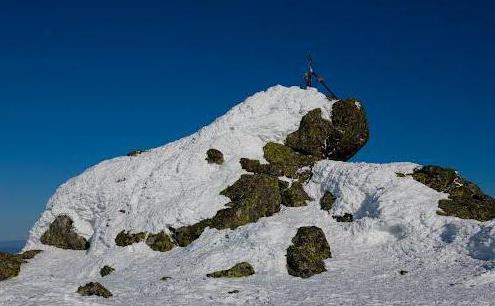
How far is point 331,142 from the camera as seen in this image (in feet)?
168

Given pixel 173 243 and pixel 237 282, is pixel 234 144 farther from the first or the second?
pixel 237 282

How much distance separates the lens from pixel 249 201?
41.3 metres

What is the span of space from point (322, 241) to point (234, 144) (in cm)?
1779

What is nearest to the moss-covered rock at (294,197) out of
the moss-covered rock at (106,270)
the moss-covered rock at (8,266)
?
the moss-covered rock at (106,270)

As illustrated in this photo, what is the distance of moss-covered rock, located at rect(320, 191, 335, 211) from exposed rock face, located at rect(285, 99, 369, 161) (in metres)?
8.21

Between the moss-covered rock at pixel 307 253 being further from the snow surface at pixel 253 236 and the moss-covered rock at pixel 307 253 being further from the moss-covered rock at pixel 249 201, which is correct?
the moss-covered rock at pixel 249 201

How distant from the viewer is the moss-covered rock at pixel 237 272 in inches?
1259

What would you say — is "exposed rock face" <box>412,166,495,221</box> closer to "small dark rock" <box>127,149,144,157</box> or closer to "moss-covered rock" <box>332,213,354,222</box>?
"moss-covered rock" <box>332,213,354,222</box>

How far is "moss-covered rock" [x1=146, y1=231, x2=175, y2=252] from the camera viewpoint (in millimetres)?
40688

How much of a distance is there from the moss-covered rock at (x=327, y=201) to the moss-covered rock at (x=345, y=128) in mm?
9647

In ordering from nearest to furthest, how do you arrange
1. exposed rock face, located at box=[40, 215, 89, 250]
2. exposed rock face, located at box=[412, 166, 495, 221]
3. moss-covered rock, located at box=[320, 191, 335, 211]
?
exposed rock face, located at box=[412, 166, 495, 221] → moss-covered rock, located at box=[320, 191, 335, 211] → exposed rock face, located at box=[40, 215, 89, 250]

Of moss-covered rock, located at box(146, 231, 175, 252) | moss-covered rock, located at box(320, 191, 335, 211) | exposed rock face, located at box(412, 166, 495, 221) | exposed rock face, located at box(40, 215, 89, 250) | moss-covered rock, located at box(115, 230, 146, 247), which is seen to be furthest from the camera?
exposed rock face, located at box(40, 215, 89, 250)

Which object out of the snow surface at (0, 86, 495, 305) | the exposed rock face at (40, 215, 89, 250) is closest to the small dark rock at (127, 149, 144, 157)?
the snow surface at (0, 86, 495, 305)

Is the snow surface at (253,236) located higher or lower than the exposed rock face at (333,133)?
lower
